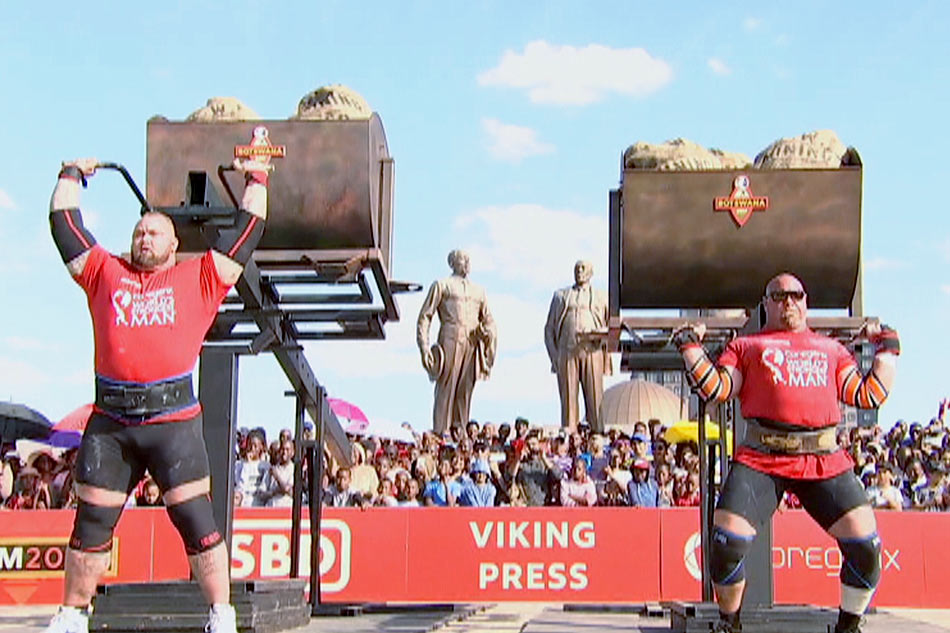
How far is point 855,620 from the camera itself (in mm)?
5898

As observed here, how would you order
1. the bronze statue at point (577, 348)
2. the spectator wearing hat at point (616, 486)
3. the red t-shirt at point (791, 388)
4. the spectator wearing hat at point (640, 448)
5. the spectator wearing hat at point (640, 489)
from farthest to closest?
the bronze statue at point (577, 348) < the spectator wearing hat at point (640, 448) < the spectator wearing hat at point (616, 486) < the spectator wearing hat at point (640, 489) < the red t-shirt at point (791, 388)

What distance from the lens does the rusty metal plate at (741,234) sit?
7.49 m

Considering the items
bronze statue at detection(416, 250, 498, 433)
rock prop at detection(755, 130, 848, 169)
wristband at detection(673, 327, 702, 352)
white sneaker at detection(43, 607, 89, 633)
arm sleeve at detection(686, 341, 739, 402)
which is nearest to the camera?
white sneaker at detection(43, 607, 89, 633)

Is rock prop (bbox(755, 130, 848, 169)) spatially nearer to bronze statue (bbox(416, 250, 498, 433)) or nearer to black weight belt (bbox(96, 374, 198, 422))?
black weight belt (bbox(96, 374, 198, 422))

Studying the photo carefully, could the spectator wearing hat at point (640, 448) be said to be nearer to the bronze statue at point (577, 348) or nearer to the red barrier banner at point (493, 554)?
the red barrier banner at point (493, 554)

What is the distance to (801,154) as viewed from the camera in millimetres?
8055

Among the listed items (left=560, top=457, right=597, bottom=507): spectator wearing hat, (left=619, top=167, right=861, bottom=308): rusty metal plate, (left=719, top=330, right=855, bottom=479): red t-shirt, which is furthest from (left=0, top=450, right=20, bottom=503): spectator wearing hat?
(left=719, top=330, right=855, bottom=479): red t-shirt

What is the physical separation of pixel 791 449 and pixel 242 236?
2.70m

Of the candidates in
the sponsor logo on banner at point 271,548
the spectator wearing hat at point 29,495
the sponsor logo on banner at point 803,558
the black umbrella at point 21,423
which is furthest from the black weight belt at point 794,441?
the black umbrella at point 21,423

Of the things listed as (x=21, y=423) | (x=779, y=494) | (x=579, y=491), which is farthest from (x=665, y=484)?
(x=21, y=423)

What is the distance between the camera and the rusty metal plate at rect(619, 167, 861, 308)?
7488 mm

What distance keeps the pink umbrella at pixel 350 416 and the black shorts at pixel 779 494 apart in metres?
9.92

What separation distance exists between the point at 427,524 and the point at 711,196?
588cm

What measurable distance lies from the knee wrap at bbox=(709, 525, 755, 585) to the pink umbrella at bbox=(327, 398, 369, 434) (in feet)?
32.6
